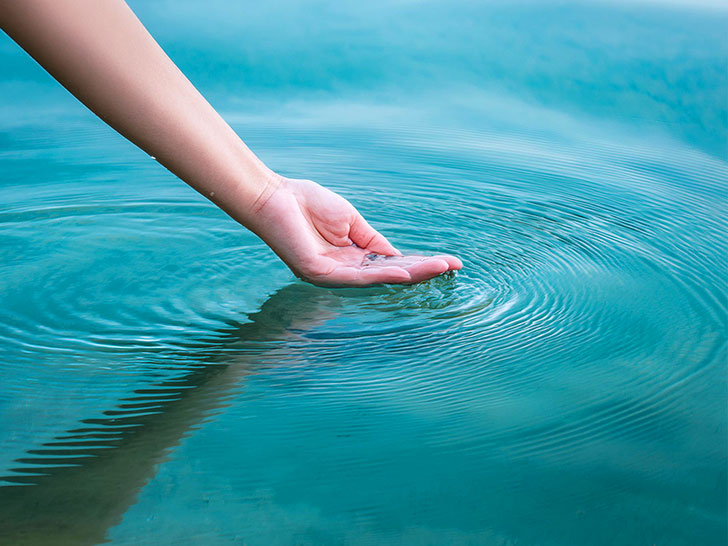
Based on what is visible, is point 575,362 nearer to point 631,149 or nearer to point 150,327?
point 150,327

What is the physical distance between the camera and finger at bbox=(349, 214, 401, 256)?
3.41 feet

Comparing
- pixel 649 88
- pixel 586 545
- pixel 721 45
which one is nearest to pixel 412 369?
pixel 586 545

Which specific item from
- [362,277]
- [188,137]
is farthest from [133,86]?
[362,277]

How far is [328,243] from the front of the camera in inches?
41.7

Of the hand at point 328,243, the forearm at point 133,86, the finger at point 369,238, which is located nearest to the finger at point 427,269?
the hand at point 328,243

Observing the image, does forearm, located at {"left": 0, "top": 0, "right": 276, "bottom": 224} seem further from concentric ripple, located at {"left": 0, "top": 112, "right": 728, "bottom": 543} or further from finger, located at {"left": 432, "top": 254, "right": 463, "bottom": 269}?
Result: finger, located at {"left": 432, "top": 254, "right": 463, "bottom": 269}

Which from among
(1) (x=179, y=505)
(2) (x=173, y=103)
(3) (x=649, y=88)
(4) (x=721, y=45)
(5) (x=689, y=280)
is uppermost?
(4) (x=721, y=45)

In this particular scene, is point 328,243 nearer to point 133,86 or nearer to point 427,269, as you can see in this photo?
point 427,269

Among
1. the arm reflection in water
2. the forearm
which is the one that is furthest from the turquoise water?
the forearm

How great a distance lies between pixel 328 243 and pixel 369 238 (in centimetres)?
6

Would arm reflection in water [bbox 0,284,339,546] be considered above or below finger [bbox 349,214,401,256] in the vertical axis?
below

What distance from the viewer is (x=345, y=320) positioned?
838 millimetres

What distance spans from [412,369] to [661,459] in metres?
0.24

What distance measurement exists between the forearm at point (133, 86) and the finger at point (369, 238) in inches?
6.9
